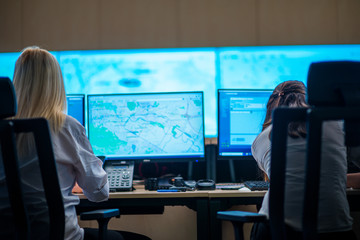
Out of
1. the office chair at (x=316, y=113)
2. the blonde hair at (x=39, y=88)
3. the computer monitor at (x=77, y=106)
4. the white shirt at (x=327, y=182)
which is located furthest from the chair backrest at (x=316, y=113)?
the computer monitor at (x=77, y=106)

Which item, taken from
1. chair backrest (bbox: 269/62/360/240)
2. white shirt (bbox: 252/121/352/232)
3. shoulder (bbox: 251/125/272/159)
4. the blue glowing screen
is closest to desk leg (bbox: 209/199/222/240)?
shoulder (bbox: 251/125/272/159)

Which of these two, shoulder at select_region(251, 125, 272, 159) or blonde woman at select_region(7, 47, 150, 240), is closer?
blonde woman at select_region(7, 47, 150, 240)

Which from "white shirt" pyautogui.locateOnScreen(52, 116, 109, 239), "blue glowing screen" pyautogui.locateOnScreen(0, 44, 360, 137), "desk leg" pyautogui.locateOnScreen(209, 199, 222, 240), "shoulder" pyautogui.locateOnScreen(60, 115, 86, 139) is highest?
"blue glowing screen" pyautogui.locateOnScreen(0, 44, 360, 137)

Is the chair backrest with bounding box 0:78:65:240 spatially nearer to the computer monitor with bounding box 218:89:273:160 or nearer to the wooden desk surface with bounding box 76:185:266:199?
the wooden desk surface with bounding box 76:185:266:199

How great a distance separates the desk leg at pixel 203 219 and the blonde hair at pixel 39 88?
0.82 metres

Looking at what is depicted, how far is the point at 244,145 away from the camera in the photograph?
235cm

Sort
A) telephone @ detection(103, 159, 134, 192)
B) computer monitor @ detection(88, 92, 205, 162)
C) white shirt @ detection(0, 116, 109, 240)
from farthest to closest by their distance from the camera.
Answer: computer monitor @ detection(88, 92, 205, 162)
telephone @ detection(103, 159, 134, 192)
white shirt @ detection(0, 116, 109, 240)

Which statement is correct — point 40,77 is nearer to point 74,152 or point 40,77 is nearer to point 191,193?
point 74,152

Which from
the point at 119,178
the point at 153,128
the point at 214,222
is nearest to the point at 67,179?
the point at 119,178

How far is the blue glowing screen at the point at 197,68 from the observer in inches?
120

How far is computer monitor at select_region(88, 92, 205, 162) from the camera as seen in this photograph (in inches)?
91.7

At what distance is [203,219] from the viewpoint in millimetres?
1878

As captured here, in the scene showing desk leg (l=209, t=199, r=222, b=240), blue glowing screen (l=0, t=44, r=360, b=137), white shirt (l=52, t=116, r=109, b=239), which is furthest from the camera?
blue glowing screen (l=0, t=44, r=360, b=137)

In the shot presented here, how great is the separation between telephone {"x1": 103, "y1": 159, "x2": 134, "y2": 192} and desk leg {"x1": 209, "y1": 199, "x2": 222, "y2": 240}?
0.47 m
